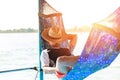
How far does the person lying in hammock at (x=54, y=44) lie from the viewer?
3480 millimetres

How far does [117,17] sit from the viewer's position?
2670mm

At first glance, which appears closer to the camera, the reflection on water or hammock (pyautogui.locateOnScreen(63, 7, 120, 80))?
hammock (pyautogui.locateOnScreen(63, 7, 120, 80))

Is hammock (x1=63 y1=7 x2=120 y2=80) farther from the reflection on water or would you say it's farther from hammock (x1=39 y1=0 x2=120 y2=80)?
the reflection on water

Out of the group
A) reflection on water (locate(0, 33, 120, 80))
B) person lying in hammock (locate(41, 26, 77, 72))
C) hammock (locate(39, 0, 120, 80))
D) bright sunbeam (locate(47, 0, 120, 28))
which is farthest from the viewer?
reflection on water (locate(0, 33, 120, 80))

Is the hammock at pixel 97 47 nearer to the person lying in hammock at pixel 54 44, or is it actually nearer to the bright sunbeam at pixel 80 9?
the person lying in hammock at pixel 54 44

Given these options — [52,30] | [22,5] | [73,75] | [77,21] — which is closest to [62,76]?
[73,75]

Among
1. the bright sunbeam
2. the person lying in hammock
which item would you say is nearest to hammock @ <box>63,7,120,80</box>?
the person lying in hammock

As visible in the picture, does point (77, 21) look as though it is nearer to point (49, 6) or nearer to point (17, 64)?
point (49, 6)

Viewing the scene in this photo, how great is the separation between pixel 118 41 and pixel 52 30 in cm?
125

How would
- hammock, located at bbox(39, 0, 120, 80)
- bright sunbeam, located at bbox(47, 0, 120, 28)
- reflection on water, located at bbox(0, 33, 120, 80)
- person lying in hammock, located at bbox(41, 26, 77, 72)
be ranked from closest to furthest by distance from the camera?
hammock, located at bbox(39, 0, 120, 80) < person lying in hammock, located at bbox(41, 26, 77, 72) < bright sunbeam, located at bbox(47, 0, 120, 28) < reflection on water, located at bbox(0, 33, 120, 80)

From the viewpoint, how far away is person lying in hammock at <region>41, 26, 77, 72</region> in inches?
137

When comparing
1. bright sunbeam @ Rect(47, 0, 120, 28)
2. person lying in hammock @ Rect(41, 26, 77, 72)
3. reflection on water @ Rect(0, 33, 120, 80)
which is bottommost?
reflection on water @ Rect(0, 33, 120, 80)

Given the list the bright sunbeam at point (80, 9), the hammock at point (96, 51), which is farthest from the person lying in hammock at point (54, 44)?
the hammock at point (96, 51)

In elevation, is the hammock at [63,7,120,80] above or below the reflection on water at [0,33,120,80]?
above
